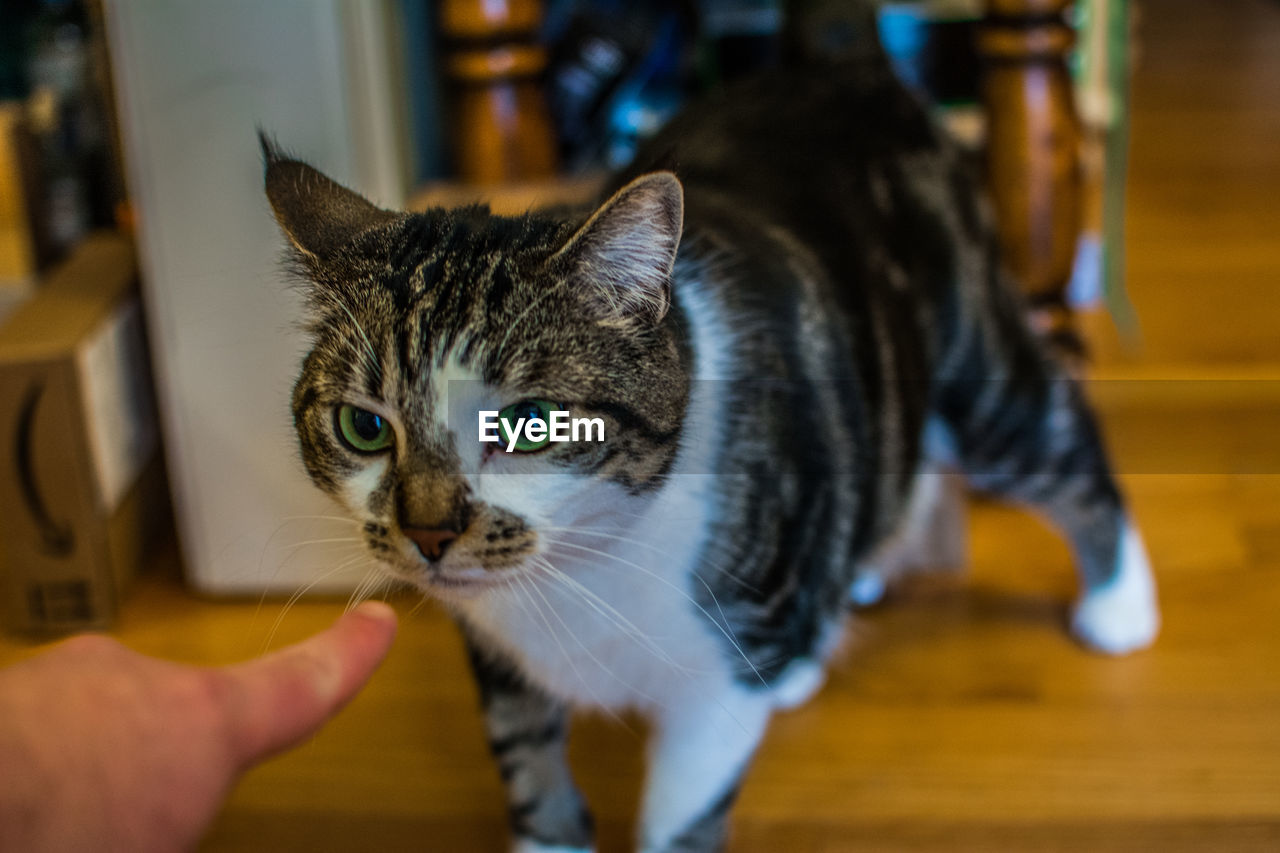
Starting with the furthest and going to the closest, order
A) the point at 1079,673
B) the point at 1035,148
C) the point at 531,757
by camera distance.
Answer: the point at 1035,148 → the point at 1079,673 → the point at 531,757

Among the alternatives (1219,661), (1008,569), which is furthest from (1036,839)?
(1008,569)

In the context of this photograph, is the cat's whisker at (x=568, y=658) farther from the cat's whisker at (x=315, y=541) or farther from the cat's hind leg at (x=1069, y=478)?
the cat's hind leg at (x=1069, y=478)

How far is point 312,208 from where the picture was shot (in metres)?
0.45

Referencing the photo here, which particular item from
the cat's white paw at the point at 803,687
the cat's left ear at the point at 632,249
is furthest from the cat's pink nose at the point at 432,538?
the cat's white paw at the point at 803,687

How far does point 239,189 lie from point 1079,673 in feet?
2.71

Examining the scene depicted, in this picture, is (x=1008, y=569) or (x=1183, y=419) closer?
(x=1183, y=419)

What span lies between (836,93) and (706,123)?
14 centimetres

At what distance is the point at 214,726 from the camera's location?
0.45 m

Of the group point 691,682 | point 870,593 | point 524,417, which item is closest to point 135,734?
point 524,417

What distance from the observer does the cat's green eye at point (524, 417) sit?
1.44 feet

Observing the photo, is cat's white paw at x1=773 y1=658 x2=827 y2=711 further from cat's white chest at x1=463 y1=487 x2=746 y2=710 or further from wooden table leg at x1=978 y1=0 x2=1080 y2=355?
wooden table leg at x1=978 y1=0 x2=1080 y2=355

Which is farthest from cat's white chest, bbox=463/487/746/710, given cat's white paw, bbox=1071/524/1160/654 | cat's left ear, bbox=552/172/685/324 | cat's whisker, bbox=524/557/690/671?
cat's white paw, bbox=1071/524/1160/654

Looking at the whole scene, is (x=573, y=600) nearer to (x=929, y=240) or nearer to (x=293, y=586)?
(x=293, y=586)

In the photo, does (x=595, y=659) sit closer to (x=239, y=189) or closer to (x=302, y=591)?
(x=302, y=591)
